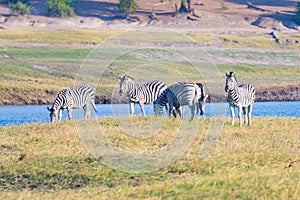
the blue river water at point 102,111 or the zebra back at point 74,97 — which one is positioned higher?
the zebra back at point 74,97

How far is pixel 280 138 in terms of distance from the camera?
59.1 feet

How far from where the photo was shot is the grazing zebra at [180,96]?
812 inches

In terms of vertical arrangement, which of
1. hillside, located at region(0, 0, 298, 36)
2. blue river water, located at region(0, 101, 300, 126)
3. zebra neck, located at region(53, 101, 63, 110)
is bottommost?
blue river water, located at region(0, 101, 300, 126)

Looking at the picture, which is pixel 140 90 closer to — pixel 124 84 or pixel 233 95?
pixel 124 84

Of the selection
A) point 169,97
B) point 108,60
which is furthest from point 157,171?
point 108,60

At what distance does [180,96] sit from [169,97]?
562mm

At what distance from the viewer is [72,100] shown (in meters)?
23.1

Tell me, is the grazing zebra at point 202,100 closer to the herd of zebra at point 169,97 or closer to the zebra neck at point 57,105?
the herd of zebra at point 169,97

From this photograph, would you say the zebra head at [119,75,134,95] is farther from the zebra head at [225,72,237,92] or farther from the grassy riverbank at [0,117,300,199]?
the zebra head at [225,72,237,92]

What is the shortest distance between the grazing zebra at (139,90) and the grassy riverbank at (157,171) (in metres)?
2.53

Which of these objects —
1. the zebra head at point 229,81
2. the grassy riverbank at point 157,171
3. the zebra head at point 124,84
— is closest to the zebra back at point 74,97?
the zebra head at point 124,84

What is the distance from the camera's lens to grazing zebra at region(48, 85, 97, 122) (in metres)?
22.6

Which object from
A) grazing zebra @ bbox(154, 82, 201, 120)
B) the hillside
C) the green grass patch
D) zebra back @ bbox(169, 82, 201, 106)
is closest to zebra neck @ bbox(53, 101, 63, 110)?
grazing zebra @ bbox(154, 82, 201, 120)

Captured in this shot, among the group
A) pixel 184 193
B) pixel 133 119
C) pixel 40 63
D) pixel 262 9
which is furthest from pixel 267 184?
pixel 262 9
